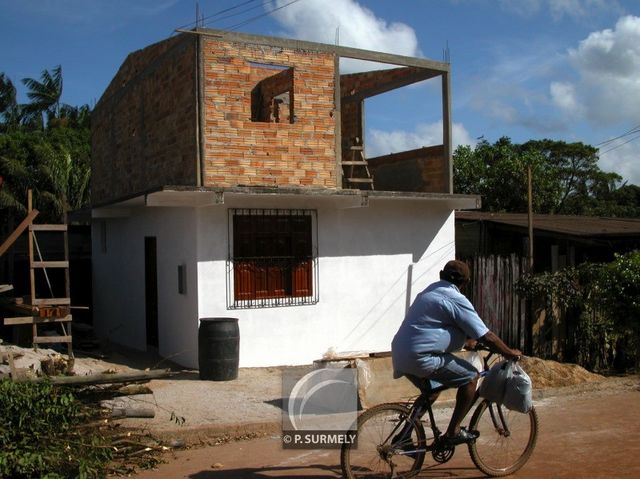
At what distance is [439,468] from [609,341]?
21.7 feet

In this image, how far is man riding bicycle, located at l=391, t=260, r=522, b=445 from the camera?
17.1ft

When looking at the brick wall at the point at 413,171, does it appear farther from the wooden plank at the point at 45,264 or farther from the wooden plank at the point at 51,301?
the wooden plank at the point at 51,301

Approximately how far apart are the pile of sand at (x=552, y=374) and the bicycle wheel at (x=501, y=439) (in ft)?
12.7

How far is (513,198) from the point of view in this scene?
2770 cm

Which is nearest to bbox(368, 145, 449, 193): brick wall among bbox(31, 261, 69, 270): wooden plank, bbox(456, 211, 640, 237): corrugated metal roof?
bbox(456, 211, 640, 237): corrugated metal roof

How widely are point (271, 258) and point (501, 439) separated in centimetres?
637

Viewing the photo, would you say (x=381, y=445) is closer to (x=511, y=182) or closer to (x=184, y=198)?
(x=184, y=198)

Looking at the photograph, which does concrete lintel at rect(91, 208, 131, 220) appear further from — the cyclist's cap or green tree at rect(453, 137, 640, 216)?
green tree at rect(453, 137, 640, 216)

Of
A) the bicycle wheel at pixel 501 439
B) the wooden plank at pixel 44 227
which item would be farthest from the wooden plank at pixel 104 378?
the wooden plank at pixel 44 227

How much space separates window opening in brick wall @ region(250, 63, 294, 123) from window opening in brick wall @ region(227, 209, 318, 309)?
171 cm

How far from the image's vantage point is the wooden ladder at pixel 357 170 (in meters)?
13.7

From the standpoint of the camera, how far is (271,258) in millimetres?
11602

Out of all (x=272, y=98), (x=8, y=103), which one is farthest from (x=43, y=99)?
(x=272, y=98)

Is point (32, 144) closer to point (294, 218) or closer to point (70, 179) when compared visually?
point (70, 179)
